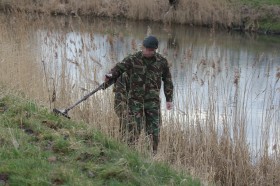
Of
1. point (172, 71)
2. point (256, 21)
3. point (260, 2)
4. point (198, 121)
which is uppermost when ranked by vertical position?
point (260, 2)

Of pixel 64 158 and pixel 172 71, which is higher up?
pixel 64 158

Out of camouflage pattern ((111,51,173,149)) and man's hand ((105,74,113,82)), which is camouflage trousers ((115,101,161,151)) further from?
man's hand ((105,74,113,82))

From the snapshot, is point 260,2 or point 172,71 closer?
point 172,71

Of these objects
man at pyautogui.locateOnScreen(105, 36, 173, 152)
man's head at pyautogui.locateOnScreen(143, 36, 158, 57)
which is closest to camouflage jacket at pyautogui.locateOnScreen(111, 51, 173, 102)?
man at pyautogui.locateOnScreen(105, 36, 173, 152)

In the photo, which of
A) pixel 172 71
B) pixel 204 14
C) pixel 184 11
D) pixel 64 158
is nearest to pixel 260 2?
pixel 204 14

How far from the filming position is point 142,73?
19.0 feet

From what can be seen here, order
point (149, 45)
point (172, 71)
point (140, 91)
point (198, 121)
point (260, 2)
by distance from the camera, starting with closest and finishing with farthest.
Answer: point (149, 45), point (140, 91), point (198, 121), point (172, 71), point (260, 2)

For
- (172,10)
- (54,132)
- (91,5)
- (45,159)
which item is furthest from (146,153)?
(172,10)

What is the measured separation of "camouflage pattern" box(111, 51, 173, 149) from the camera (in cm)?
579

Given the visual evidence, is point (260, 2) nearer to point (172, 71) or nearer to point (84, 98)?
point (172, 71)

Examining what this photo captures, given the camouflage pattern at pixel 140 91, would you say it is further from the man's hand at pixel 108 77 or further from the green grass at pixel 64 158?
the green grass at pixel 64 158

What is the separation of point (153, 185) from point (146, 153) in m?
1.14

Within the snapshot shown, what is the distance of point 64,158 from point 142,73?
206cm

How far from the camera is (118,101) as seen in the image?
5.92 metres
